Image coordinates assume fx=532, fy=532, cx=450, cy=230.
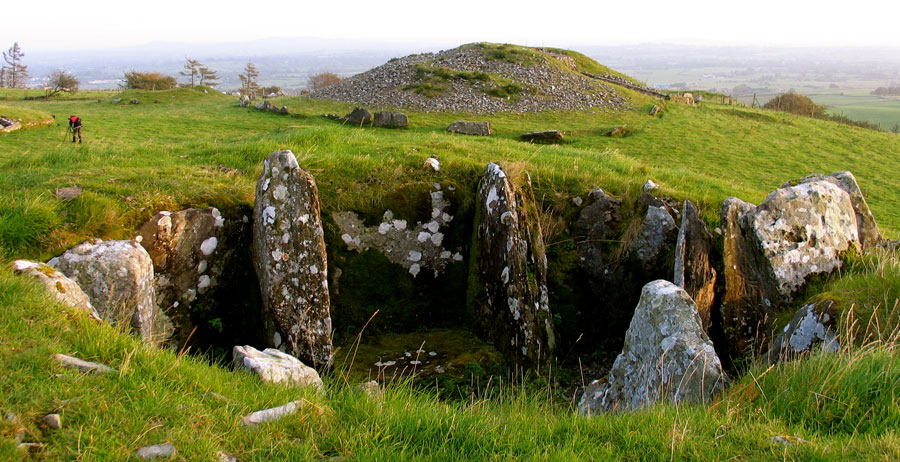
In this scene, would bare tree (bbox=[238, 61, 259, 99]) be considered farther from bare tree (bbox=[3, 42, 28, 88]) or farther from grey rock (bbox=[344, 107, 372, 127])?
grey rock (bbox=[344, 107, 372, 127])

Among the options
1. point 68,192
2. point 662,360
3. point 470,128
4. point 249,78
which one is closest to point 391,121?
point 470,128

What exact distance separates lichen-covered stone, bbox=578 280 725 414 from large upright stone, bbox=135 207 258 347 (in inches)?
203

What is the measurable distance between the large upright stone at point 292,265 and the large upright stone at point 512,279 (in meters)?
2.51

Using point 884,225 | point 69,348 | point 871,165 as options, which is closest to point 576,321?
point 69,348

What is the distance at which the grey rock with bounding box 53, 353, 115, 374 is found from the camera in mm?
3801

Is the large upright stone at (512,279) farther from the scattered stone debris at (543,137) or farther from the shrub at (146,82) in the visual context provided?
the shrub at (146,82)

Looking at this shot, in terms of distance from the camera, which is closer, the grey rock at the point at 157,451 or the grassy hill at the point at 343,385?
the grey rock at the point at 157,451

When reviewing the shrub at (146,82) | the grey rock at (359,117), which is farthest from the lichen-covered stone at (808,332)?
the shrub at (146,82)

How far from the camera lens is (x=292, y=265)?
732cm

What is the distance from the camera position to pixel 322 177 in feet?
31.0

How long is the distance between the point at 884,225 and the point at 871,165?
36.4 ft

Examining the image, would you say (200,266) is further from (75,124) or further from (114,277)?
(75,124)

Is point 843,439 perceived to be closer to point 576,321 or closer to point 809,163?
point 576,321

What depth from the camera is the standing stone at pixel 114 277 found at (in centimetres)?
606
